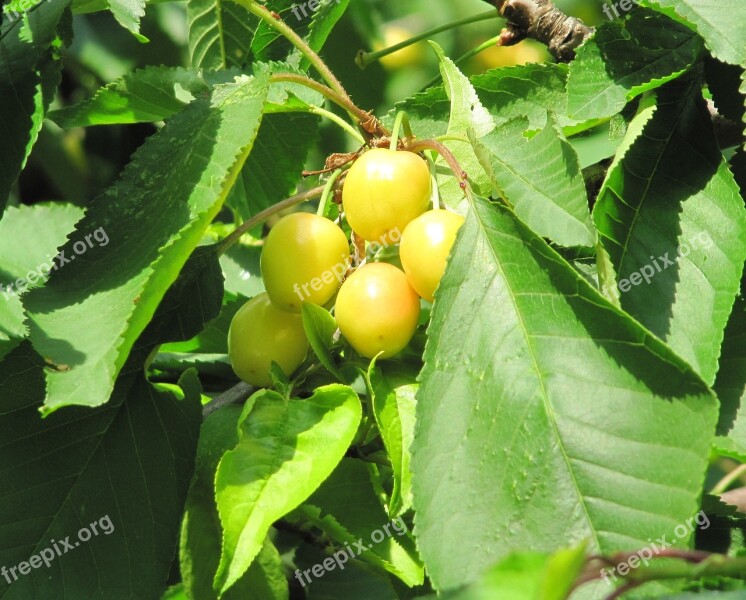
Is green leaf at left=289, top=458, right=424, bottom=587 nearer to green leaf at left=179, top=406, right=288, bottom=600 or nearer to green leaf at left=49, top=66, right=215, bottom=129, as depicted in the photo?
green leaf at left=179, top=406, right=288, bottom=600

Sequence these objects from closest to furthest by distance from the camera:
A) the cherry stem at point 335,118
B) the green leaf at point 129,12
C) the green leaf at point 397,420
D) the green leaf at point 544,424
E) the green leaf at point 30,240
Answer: the green leaf at point 544,424, the green leaf at point 397,420, the green leaf at point 129,12, the cherry stem at point 335,118, the green leaf at point 30,240

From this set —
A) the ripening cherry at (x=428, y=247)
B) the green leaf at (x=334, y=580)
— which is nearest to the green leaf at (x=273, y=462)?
the ripening cherry at (x=428, y=247)

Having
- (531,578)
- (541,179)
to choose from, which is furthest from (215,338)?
(531,578)

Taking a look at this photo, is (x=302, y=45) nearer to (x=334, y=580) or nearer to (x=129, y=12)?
(x=129, y=12)

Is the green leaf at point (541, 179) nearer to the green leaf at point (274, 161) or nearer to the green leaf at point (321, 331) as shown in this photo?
the green leaf at point (321, 331)

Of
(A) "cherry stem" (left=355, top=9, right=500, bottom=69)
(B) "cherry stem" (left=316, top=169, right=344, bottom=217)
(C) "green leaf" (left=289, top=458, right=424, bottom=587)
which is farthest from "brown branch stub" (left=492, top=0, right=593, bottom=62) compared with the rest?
(C) "green leaf" (left=289, top=458, right=424, bottom=587)

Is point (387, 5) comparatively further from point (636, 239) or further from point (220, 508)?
point (220, 508)
